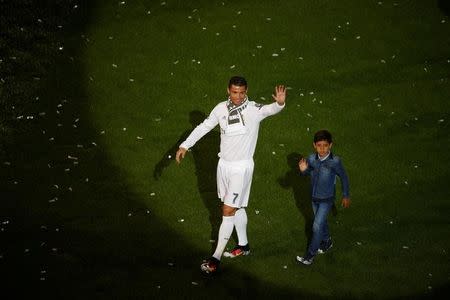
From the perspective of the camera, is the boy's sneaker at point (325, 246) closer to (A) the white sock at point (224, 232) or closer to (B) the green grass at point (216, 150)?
(B) the green grass at point (216, 150)

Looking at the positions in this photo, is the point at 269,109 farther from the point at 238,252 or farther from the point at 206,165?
the point at 206,165

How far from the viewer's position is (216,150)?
32.3ft

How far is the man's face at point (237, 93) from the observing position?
6.80 m

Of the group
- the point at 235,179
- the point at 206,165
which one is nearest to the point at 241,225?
the point at 235,179

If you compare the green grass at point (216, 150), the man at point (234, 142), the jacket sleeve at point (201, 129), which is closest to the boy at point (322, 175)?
the man at point (234, 142)

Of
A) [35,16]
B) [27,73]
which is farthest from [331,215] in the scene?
[35,16]

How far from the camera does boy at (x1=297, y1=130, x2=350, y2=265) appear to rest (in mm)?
6848

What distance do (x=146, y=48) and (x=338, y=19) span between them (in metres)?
4.29

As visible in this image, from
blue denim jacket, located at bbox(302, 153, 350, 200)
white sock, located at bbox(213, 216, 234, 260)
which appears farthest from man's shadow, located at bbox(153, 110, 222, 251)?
blue denim jacket, located at bbox(302, 153, 350, 200)

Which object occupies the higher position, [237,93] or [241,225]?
[237,93]

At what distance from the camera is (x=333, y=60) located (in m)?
12.0

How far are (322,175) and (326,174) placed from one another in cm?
5

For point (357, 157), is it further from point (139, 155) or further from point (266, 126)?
point (139, 155)

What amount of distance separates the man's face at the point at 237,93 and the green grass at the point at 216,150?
2.12 meters
